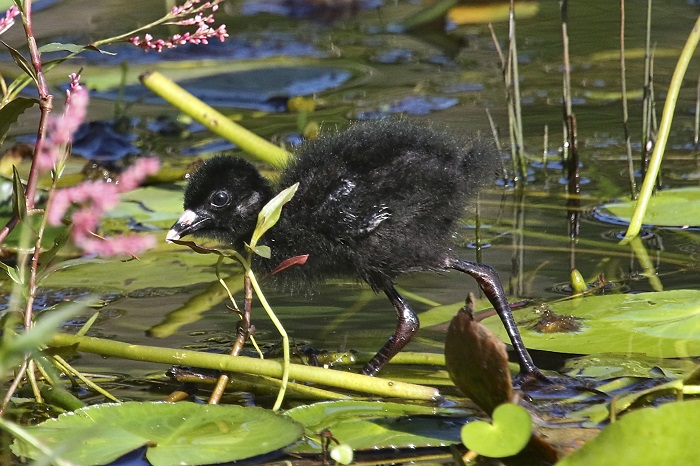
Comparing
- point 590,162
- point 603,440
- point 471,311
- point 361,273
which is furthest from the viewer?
point 590,162

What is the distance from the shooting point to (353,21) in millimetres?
9719

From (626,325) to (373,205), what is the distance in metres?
0.82

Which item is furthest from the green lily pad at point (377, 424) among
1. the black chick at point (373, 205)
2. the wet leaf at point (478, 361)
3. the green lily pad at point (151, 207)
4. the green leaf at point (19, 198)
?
the green lily pad at point (151, 207)

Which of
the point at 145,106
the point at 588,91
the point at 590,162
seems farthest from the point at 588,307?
the point at 145,106

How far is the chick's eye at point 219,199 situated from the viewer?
3.47m

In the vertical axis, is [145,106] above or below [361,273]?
below

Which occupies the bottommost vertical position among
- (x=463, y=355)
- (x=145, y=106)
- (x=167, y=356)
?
(x=145, y=106)

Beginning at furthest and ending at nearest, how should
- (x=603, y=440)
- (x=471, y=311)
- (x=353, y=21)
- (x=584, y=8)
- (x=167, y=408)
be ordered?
(x=353, y=21), (x=584, y=8), (x=167, y=408), (x=471, y=311), (x=603, y=440)

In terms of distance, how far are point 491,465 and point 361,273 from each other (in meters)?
0.98

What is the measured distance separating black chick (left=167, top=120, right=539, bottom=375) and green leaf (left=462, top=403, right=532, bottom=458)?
0.84m

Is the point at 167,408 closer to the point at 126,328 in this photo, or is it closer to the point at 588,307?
the point at 126,328

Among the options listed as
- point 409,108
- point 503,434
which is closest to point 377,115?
point 409,108

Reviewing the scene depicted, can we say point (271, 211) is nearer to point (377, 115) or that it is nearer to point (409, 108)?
point (377, 115)

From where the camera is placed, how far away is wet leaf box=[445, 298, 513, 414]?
2.27 metres
